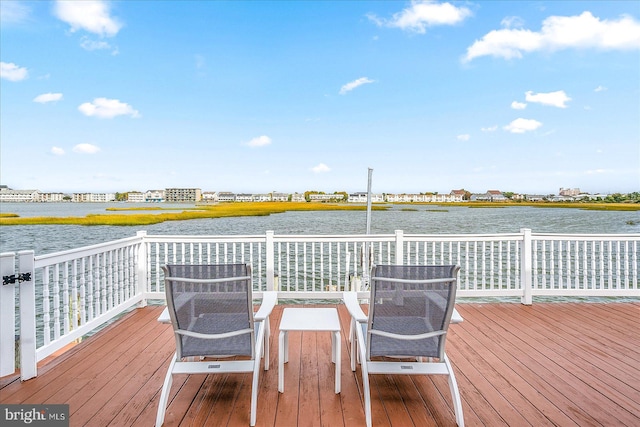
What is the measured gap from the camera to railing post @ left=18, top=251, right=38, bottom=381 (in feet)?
8.48

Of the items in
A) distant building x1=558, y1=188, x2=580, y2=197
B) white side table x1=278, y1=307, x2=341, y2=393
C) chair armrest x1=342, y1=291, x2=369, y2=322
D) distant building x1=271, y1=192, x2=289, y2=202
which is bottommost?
white side table x1=278, y1=307, x2=341, y2=393

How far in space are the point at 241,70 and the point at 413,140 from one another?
11.8m

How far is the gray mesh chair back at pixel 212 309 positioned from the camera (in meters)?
1.99

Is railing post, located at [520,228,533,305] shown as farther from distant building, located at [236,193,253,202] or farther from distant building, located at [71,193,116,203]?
distant building, located at [71,193,116,203]

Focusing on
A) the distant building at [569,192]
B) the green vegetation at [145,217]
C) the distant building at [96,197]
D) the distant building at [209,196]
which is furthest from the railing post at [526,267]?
the distant building at [96,197]

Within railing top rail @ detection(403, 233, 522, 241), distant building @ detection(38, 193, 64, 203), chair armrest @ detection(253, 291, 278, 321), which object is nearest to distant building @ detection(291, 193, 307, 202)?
distant building @ detection(38, 193, 64, 203)

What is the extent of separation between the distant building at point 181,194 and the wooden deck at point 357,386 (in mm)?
32221

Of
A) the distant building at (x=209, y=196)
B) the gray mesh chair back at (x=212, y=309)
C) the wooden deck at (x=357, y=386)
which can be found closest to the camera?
the gray mesh chair back at (x=212, y=309)

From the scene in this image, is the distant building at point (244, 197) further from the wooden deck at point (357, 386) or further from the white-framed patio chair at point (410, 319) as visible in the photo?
the white-framed patio chair at point (410, 319)

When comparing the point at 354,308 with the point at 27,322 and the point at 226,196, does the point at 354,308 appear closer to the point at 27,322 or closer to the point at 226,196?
the point at 27,322

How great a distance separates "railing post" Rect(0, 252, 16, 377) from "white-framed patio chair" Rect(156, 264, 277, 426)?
1.49 m

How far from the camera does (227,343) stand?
2.09m

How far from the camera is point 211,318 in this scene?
206 cm

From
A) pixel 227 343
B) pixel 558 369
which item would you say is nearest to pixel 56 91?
pixel 227 343
